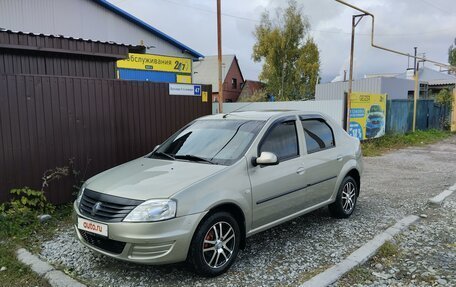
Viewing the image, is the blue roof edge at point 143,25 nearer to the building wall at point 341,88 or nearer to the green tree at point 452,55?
the building wall at point 341,88

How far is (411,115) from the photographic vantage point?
18.4 meters

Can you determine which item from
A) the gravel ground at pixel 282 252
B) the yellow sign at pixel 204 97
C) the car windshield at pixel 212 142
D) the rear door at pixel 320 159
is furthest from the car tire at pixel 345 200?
the yellow sign at pixel 204 97

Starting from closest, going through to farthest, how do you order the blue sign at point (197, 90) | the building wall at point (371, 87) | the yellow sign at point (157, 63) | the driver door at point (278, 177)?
the driver door at point (278, 177) < the blue sign at point (197, 90) < the yellow sign at point (157, 63) < the building wall at point (371, 87)

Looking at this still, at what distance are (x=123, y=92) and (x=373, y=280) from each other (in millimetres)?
5359

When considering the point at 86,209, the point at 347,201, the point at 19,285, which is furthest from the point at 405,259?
the point at 19,285

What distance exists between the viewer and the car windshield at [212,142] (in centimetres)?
429

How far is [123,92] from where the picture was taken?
23.5ft

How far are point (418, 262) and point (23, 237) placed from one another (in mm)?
4903

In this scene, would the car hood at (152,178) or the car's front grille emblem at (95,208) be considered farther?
the car's front grille emblem at (95,208)

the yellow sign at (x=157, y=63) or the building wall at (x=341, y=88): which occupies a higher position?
the yellow sign at (x=157, y=63)

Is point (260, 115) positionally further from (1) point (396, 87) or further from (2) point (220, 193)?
(1) point (396, 87)

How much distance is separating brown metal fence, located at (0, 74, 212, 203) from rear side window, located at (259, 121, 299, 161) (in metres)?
3.58

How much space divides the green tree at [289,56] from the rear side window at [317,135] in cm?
2964

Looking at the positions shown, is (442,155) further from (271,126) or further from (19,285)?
(19,285)
